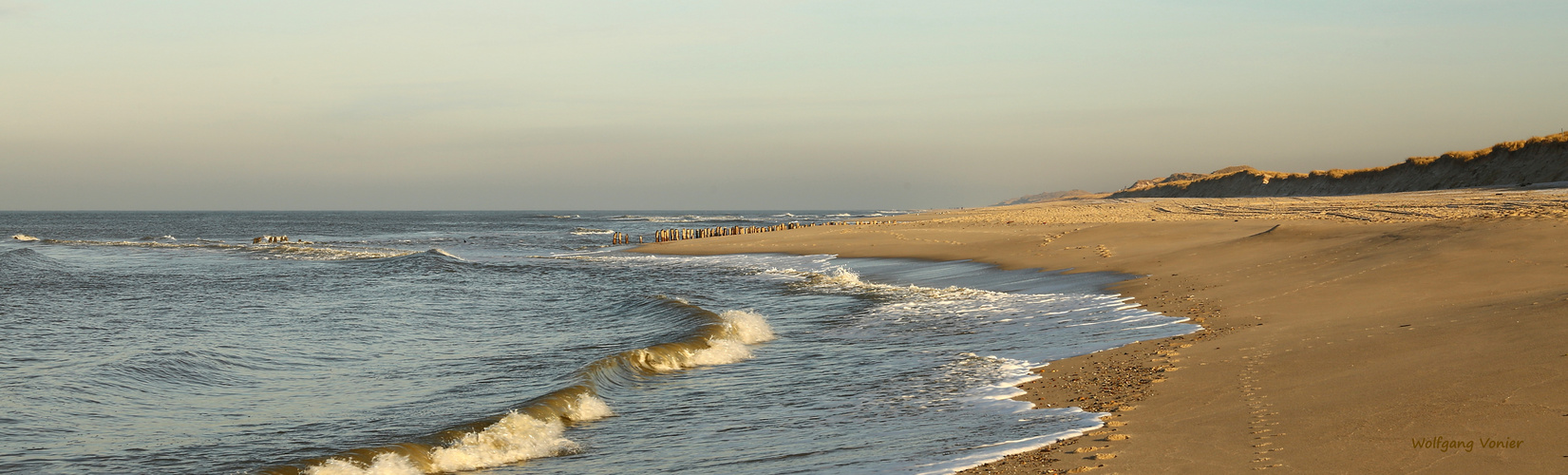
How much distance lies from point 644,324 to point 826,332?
360cm

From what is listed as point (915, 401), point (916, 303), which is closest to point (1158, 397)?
point (915, 401)

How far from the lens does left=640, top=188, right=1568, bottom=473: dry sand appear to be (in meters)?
5.24

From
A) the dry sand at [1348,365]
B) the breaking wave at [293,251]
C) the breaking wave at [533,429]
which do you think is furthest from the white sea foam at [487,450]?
the breaking wave at [293,251]

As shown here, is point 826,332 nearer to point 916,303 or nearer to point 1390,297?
point 916,303

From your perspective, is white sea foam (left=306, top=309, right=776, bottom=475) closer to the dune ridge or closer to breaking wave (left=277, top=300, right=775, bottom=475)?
breaking wave (left=277, top=300, right=775, bottom=475)

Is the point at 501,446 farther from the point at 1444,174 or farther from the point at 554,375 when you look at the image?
the point at 1444,174

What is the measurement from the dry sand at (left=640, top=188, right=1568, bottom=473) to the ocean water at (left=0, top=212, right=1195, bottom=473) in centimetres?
69

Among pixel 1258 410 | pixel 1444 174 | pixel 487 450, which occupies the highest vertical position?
pixel 1444 174

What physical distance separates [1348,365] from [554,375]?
8.17 metres

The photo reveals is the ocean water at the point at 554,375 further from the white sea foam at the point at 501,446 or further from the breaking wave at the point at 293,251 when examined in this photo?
the breaking wave at the point at 293,251

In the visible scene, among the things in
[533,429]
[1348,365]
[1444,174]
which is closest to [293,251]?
[533,429]

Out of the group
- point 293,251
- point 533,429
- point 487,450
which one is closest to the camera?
point 487,450

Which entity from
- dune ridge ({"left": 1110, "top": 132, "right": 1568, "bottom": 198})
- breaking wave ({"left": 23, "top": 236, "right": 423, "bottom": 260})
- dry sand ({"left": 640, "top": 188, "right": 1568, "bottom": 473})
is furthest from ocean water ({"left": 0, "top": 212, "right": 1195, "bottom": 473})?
dune ridge ({"left": 1110, "top": 132, "right": 1568, "bottom": 198})

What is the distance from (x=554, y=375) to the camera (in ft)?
35.4
